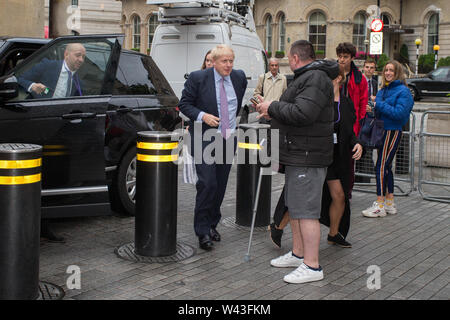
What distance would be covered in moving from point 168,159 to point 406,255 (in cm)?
256

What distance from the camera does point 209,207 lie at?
607cm

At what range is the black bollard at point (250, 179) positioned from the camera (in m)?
6.77

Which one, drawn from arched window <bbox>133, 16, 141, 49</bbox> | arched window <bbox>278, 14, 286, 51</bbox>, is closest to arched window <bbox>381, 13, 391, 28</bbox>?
arched window <bbox>278, 14, 286, 51</bbox>

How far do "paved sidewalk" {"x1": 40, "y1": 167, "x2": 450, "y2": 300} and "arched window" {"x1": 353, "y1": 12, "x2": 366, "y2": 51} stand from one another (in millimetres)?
35172

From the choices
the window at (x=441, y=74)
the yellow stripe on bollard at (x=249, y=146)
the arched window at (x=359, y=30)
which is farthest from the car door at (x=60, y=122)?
the arched window at (x=359, y=30)

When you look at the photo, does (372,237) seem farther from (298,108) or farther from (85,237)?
(85,237)

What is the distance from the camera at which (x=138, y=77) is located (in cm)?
733

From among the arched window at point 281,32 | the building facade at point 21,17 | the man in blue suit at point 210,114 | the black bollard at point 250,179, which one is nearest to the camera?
the man in blue suit at point 210,114

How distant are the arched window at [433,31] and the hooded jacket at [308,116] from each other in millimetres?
40703

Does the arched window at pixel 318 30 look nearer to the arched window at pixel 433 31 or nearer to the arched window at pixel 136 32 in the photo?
the arched window at pixel 433 31

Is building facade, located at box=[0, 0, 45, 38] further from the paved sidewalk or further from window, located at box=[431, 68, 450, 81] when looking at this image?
window, located at box=[431, 68, 450, 81]

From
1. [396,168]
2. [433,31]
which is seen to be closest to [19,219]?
[396,168]

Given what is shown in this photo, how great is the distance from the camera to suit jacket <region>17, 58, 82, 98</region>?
6.02 meters
